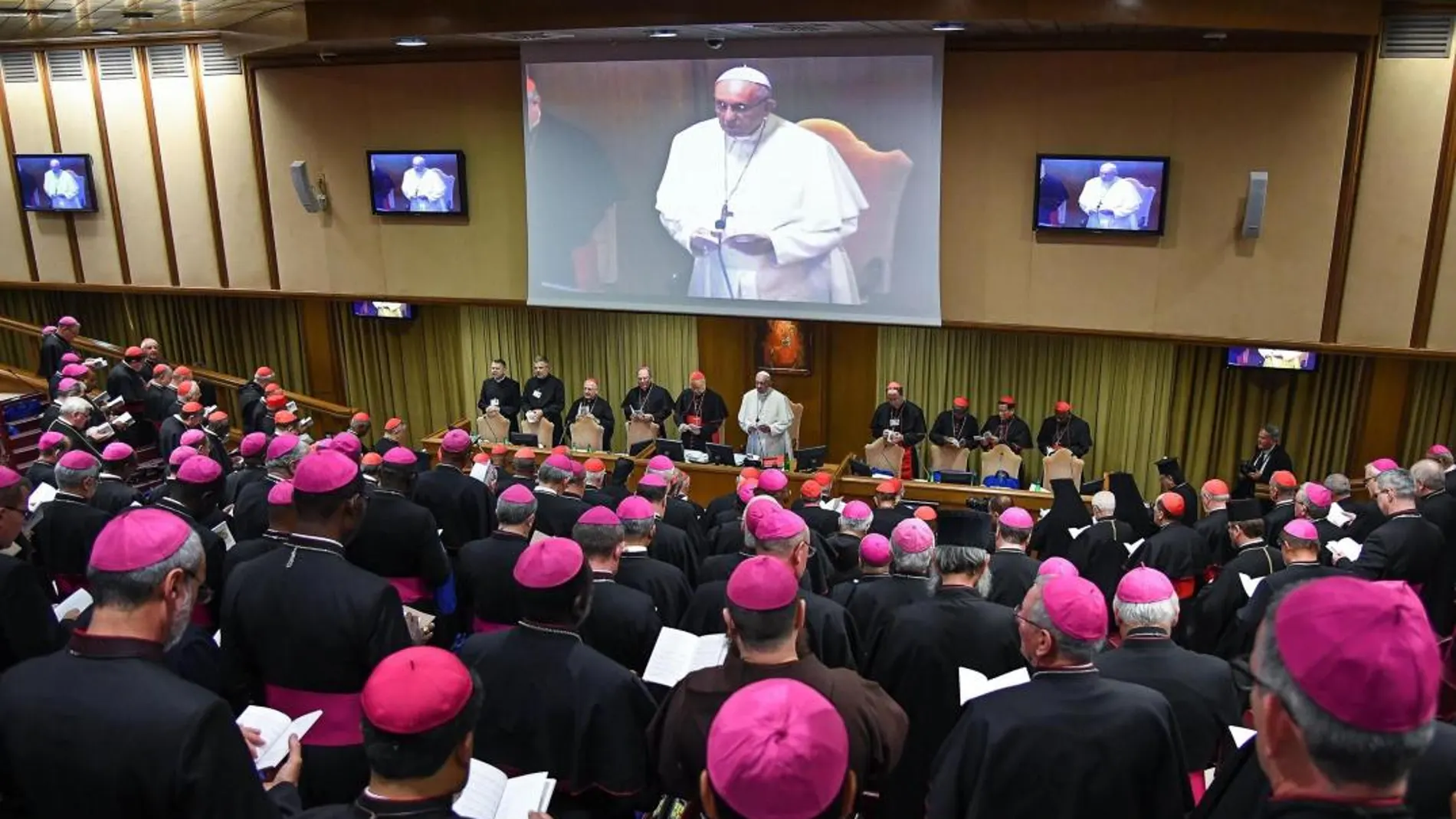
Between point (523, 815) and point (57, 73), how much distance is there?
44.2 ft

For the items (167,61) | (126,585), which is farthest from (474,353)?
(126,585)

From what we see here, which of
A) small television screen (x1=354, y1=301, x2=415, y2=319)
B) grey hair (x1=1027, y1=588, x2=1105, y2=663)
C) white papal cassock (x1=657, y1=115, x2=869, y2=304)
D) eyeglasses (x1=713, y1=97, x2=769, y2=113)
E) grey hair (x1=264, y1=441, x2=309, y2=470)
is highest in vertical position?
eyeglasses (x1=713, y1=97, x2=769, y2=113)

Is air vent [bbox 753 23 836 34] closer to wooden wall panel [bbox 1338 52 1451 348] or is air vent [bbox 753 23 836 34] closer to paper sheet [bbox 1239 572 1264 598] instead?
wooden wall panel [bbox 1338 52 1451 348]

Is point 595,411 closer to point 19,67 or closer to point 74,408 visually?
point 74,408

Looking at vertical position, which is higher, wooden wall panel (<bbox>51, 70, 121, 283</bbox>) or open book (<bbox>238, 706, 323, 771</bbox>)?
wooden wall panel (<bbox>51, 70, 121, 283</bbox>)

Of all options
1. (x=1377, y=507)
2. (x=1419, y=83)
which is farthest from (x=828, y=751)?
(x=1419, y=83)

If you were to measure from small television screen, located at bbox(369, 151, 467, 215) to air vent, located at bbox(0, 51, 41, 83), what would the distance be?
4998 millimetres

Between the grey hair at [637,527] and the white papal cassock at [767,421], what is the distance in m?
5.39

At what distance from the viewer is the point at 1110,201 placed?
8898 mm

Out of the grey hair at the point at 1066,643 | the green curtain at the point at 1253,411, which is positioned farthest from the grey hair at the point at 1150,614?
the green curtain at the point at 1253,411

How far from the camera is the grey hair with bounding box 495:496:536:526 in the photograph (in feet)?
16.5

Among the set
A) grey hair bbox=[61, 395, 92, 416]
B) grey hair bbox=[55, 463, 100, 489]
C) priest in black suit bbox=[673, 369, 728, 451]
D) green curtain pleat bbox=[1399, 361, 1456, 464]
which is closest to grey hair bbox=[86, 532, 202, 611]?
grey hair bbox=[55, 463, 100, 489]

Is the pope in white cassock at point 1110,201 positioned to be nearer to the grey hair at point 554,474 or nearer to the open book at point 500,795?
the grey hair at point 554,474

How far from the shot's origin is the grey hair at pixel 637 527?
4.85 metres
